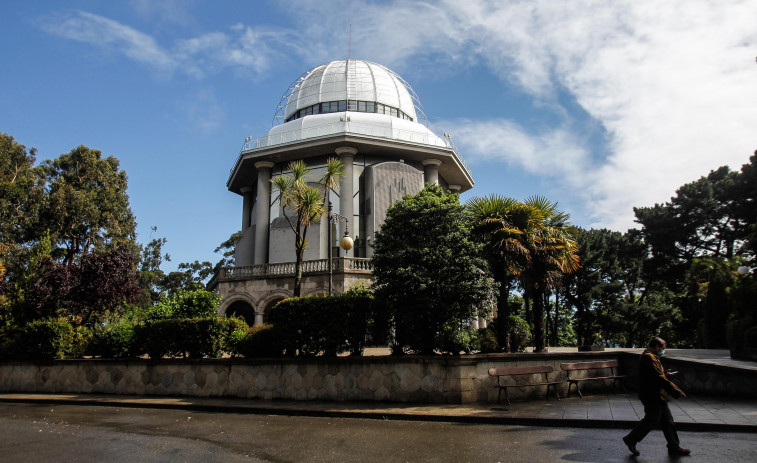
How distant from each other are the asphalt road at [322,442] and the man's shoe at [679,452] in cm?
12

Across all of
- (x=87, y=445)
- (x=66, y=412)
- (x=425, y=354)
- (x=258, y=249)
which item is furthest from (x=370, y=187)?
(x=87, y=445)

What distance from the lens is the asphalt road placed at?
7.58 metres

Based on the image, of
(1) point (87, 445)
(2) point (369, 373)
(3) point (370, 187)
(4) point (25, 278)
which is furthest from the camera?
(3) point (370, 187)

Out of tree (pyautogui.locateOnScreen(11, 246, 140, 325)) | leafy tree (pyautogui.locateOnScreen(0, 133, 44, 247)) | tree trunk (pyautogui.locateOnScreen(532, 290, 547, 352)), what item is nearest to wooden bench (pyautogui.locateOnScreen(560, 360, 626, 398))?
tree trunk (pyautogui.locateOnScreen(532, 290, 547, 352))

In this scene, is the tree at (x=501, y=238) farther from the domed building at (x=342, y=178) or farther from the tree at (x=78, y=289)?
the tree at (x=78, y=289)

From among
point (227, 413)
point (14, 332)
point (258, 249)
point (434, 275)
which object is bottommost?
point (227, 413)

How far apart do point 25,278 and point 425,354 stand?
1723 cm

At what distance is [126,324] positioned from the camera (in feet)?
64.0

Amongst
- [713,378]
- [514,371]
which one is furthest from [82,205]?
[713,378]

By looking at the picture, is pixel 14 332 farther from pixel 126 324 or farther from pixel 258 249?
pixel 258 249

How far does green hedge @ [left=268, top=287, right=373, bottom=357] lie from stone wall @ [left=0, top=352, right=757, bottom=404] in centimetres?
56

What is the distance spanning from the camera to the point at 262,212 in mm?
35875

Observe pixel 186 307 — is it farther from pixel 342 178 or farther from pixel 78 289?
pixel 342 178

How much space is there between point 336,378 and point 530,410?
216 inches
